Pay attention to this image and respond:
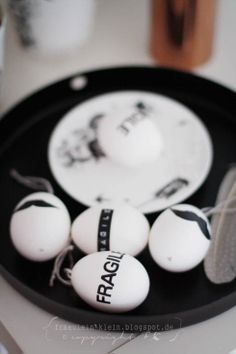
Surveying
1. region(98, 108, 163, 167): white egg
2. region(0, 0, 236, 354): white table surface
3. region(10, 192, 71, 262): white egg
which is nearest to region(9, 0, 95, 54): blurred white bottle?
region(0, 0, 236, 354): white table surface

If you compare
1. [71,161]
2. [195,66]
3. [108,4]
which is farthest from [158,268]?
[108,4]

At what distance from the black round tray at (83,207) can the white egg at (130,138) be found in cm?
7

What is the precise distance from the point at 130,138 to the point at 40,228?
148mm

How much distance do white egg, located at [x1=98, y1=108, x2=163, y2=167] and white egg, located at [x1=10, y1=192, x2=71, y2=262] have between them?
0.35 ft

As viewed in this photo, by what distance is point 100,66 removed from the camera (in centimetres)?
80

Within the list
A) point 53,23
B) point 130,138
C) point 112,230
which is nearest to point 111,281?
point 112,230

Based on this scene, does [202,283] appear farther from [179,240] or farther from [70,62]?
[70,62]

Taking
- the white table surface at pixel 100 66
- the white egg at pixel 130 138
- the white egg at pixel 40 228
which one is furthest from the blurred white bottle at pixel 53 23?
the white egg at pixel 40 228

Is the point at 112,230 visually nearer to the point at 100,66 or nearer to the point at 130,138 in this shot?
the point at 130,138

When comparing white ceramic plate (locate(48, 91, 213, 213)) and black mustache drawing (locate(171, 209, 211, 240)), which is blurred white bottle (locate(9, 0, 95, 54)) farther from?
black mustache drawing (locate(171, 209, 211, 240))

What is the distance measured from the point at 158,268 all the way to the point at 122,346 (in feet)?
0.27

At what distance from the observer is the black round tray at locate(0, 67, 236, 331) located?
518 mm

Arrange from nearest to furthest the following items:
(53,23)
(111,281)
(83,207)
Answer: (111,281) → (83,207) → (53,23)

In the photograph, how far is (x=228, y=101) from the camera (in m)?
0.70
